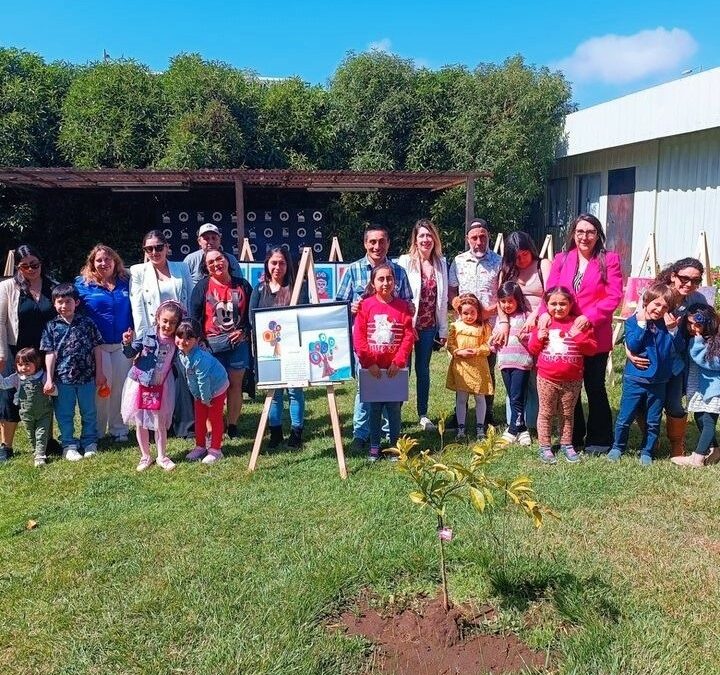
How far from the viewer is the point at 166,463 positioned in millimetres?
5215

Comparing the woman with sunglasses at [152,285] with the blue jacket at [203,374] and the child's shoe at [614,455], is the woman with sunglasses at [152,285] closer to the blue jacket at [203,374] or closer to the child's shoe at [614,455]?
the blue jacket at [203,374]

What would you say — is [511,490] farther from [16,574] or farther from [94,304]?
[94,304]

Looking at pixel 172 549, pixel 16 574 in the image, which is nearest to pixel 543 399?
pixel 172 549

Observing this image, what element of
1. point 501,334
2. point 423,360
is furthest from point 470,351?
point 423,360

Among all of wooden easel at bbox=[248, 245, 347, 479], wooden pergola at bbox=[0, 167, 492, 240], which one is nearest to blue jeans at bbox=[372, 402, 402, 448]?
wooden easel at bbox=[248, 245, 347, 479]

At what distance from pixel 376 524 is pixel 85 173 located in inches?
372

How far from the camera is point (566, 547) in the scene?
3662mm

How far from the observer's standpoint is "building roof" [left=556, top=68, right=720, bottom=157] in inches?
412

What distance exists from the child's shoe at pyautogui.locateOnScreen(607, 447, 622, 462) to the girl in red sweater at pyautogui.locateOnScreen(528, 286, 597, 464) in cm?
26

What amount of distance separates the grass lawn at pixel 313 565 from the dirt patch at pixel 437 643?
0.08m

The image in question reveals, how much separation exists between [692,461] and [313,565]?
10.7 feet

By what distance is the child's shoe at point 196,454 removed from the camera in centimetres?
541

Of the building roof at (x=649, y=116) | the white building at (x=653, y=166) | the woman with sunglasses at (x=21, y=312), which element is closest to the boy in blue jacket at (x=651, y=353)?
the woman with sunglasses at (x=21, y=312)

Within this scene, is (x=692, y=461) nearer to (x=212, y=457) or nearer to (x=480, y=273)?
(x=480, y=273)
